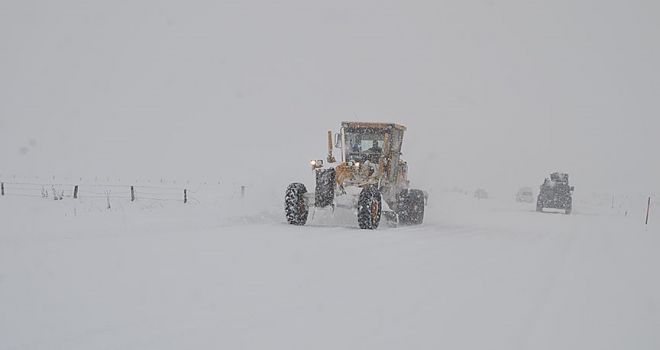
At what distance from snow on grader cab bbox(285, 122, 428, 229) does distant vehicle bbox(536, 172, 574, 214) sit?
48.2ft

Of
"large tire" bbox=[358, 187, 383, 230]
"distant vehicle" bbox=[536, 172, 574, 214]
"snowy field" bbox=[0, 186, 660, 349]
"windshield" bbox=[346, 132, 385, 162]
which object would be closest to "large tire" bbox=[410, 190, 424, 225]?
"windshield" bbox=[346, 132, 385, 162]

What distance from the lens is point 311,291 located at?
19.0 feet

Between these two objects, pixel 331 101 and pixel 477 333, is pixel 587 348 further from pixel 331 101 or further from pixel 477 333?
pixel 331 101

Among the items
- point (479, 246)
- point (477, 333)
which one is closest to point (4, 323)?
point (477, 333)

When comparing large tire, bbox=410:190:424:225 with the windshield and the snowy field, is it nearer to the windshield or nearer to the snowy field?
the windshield

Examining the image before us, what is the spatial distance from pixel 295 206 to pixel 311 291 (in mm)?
7396

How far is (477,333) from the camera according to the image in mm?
4465

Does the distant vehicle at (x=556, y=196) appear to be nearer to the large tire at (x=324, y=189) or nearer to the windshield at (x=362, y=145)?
the windshield at (x=362, y=145)

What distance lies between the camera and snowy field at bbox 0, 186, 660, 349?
4250 mm

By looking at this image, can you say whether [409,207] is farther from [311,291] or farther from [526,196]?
[526,196]

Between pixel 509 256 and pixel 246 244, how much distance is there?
470 cm

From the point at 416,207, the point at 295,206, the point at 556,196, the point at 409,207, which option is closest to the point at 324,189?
the point at 295,206

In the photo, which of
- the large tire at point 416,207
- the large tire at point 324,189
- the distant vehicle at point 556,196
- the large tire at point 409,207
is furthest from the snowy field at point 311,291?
the distant vehicle at point 556,196

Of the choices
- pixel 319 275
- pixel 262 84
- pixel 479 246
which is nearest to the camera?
pixel 319 275
